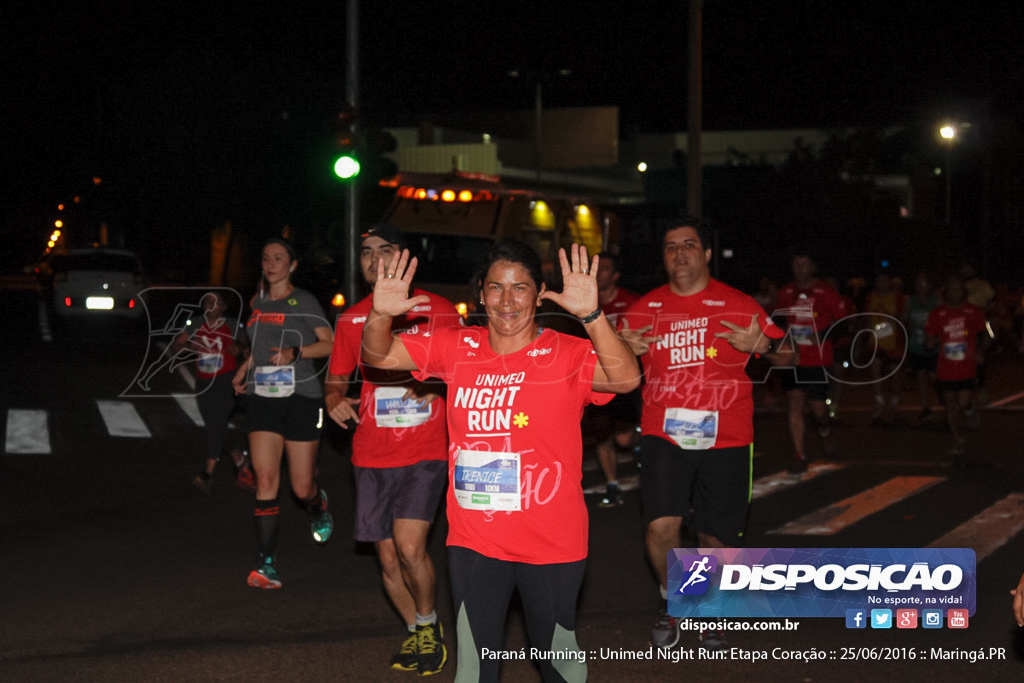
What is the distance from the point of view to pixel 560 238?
18625 mm

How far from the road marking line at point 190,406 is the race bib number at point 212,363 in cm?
462

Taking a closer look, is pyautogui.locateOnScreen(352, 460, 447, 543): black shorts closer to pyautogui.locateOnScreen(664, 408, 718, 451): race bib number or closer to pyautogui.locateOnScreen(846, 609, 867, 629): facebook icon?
pyautogui.locateOnScreen(664, 408, 718, 451): race bib number

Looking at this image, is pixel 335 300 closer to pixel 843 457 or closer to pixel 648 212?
pixel 843 457

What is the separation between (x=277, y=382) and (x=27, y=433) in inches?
334

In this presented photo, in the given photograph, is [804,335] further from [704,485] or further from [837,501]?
[704,485]

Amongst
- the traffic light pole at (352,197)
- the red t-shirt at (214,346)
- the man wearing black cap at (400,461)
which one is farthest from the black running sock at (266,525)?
the traffic light pole at (352,197)

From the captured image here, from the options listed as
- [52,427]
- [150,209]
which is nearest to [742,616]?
[52,427]

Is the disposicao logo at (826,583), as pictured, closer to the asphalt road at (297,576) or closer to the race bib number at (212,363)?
the asphalt road at (297,576)

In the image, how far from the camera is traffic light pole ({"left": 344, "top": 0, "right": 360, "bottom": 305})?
1382 centimetres

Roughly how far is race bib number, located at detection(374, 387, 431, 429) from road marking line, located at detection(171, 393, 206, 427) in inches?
405

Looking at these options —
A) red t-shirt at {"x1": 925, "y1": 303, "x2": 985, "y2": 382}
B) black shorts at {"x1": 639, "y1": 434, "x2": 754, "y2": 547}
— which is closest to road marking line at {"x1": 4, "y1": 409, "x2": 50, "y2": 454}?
black shorts at {"x1": 639, "y1": 434, "x2": 754, "y2": 547}

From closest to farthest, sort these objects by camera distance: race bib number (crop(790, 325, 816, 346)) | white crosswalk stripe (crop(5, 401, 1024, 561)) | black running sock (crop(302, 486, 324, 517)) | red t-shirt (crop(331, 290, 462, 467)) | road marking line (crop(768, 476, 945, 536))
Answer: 1. red t-shirt (crop(331, 290, 462, 467))
2. black running sock (crop(302, 486, 324, 517))
3. white crosswalk stripe (crop(5, 401, 1024, 561))
4. road marking line (crop(768, 476, 945, 536))
5. race bib number (crop(790, 325, 816, 346))

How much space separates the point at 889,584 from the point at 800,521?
371cm

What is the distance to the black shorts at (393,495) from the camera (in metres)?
6.12
